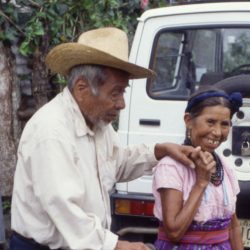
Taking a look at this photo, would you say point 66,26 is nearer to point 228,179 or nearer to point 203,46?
point 203,46

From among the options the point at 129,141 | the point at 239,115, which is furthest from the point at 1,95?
the point at 239,115

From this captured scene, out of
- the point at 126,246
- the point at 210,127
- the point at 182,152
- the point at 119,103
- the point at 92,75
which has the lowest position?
the point at 126,246

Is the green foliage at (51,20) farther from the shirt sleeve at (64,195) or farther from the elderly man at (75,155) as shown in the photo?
the shirt sleeve at (64,195)

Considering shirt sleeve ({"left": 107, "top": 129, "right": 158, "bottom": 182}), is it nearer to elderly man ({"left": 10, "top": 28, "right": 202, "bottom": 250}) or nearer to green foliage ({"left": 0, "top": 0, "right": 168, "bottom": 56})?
elderly man ({"left": 10, "top": 28, "right": 202, "bottom": 250})

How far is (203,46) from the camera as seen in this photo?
206 inches

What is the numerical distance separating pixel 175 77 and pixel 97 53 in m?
2.41

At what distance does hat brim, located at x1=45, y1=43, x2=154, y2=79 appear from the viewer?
9.83ft

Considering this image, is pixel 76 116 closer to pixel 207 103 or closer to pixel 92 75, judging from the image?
pixel 92 75

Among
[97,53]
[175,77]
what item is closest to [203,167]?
[97,53]

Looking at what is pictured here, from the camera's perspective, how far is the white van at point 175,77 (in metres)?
4.87

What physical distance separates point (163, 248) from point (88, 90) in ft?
2.82

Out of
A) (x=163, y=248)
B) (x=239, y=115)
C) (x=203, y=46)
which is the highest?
(x=203, y=46)

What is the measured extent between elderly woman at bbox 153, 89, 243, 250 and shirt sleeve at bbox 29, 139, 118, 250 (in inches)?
20.1

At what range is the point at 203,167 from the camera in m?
3.26
